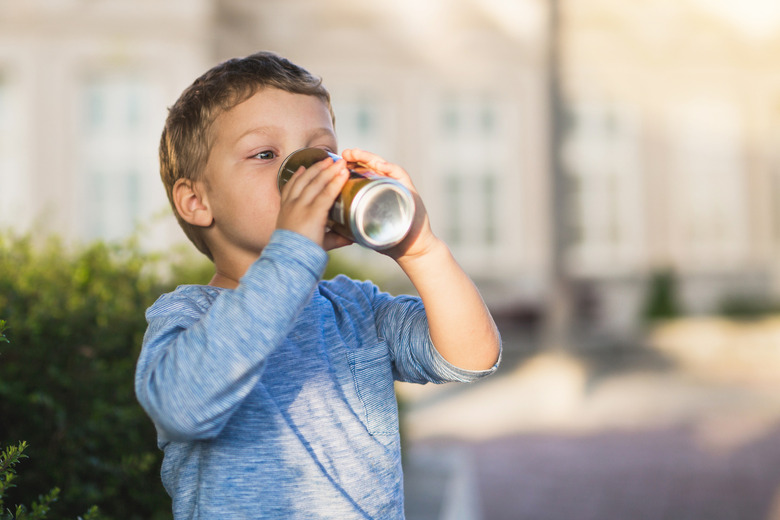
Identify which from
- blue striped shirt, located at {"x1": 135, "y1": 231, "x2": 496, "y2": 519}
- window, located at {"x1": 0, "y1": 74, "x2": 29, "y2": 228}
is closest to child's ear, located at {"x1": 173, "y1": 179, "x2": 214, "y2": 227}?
blue striped shirt, located at {"x1": 135, "y1": 231, "x2": 496, "y2": 519}

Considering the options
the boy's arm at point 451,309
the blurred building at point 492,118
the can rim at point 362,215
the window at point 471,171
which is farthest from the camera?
the window at point 471,171

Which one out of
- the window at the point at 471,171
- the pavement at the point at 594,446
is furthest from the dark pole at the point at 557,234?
the window at the point at 471,171

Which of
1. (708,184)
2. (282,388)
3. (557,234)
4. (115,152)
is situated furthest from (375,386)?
(708,184)

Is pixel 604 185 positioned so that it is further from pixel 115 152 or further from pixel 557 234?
pixel 115 152

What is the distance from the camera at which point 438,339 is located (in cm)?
150

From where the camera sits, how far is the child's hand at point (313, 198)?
49.5 inches

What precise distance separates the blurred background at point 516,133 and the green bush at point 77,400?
8.08 metres

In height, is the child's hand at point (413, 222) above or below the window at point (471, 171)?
below

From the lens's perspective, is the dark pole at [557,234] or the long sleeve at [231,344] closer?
the long sleeve at [231,344]

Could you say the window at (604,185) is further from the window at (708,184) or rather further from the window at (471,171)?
the window at (471,171)

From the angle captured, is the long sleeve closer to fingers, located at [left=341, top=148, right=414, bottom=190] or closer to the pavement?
fingers, located at [left=341, top=148, right=414, bottom=190]

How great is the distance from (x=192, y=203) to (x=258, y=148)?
0.71 feet

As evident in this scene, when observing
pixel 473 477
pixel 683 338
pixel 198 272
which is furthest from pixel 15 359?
pixel 683 338

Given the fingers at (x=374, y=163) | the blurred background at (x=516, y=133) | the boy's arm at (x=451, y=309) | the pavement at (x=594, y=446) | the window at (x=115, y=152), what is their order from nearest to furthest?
the fingers at (x=374, y=163) < the boy's arm at (x=451, y=309) < the pavement at (x=594, y=446) < the blurred background at (x=516, y=133) < the window at (x=115, y=152)
